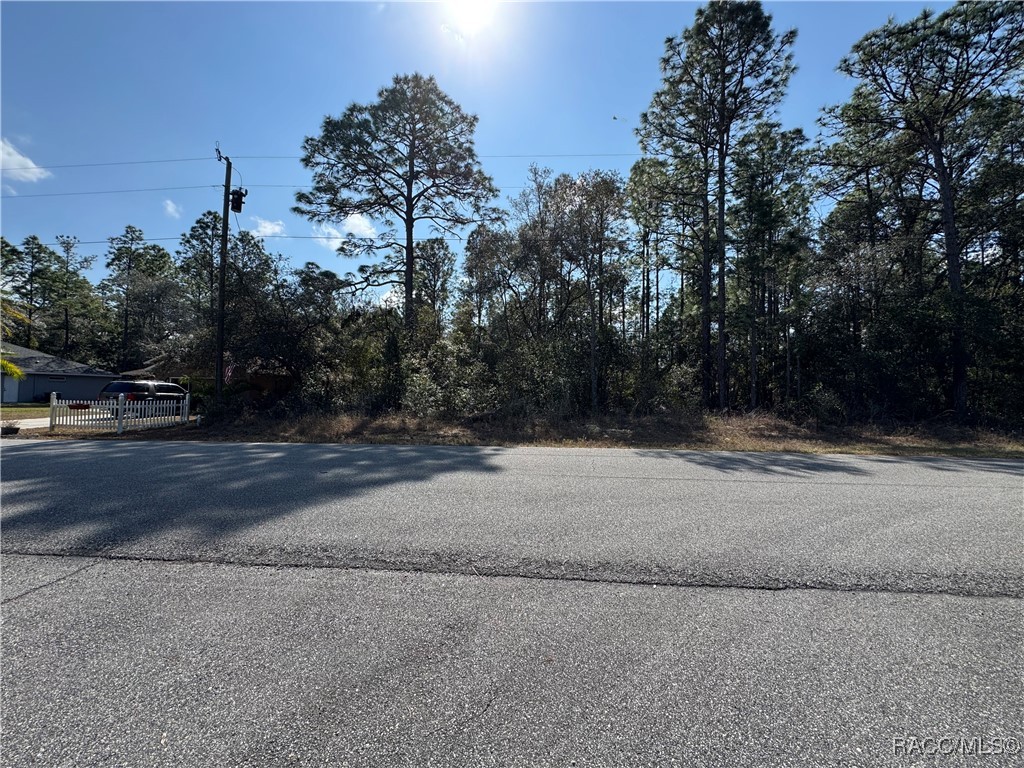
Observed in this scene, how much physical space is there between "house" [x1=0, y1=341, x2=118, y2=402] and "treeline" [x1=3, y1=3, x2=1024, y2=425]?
18.0m

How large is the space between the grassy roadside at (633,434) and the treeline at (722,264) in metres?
1.71

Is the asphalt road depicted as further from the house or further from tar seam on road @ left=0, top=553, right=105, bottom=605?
the house

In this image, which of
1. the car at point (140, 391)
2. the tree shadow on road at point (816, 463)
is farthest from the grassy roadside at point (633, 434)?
the car at point (140, 391)

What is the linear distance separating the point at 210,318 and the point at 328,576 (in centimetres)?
2073

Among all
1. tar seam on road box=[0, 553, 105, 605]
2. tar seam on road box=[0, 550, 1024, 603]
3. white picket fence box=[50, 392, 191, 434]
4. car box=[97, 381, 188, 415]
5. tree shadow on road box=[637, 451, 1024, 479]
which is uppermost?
car box=[97, 381, 188, 415]

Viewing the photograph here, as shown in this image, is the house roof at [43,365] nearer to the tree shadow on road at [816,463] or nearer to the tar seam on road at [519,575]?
the tar seam on road at [519,575]

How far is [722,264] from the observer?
1888cm

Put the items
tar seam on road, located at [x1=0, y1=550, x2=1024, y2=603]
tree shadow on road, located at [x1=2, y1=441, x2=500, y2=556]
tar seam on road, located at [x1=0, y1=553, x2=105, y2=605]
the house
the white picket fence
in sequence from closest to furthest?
tar seam on road, located at [x1=0, y1=553, x2=105, y2=605], tar seam on road, located at [x1=0, y1=550, x2=1024, y2=603], tree shadow on road, located at [x1=2, y1=441, x2=500, y2=556], the white picket fence, the house

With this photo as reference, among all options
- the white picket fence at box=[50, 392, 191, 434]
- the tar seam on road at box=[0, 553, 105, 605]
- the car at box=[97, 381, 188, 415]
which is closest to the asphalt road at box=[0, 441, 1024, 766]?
the tar seam on road at box=[0, 553, 105, 605]

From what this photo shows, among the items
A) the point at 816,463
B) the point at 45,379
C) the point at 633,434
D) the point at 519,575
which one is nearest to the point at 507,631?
the point at 519,575

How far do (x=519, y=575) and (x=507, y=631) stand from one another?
27.3 inches

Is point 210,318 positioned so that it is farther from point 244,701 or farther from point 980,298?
point 980,298

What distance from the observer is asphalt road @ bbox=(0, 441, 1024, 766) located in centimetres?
175

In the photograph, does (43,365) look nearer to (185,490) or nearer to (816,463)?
(185,490)
